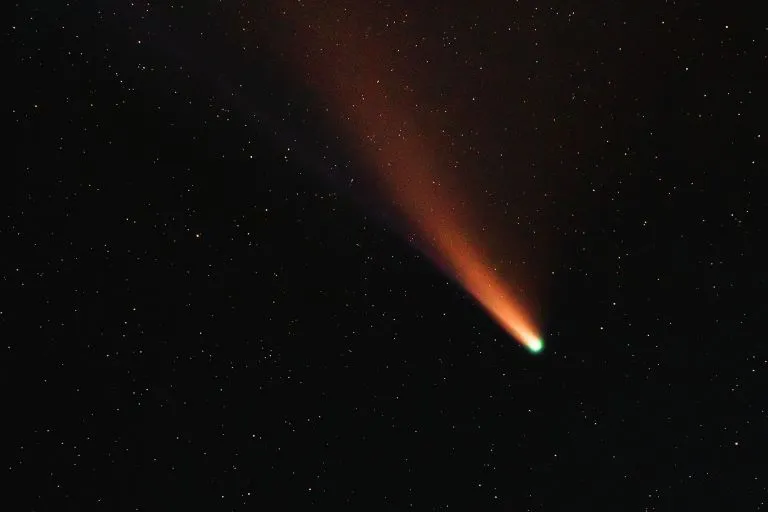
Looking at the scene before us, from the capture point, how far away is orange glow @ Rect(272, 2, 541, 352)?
50 cm

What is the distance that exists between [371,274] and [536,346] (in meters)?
0.13

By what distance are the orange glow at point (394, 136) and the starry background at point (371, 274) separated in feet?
0.04

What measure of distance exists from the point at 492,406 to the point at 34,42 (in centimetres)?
40

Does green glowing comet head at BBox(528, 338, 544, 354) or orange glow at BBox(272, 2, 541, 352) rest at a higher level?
orange glow at BBox(272, 2, 541, 352)

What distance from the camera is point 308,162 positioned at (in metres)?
0.50

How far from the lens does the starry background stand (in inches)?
19.3

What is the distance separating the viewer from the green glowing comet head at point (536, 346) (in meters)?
0.51

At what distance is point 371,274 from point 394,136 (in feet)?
0.32

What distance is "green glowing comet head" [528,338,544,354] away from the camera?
1.67ft

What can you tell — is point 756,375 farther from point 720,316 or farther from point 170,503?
point 170,503

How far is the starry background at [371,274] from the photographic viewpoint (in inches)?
19.3

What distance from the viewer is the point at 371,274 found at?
1.66 ft

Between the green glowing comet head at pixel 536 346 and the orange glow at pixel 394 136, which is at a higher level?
the orange glow at pixel 394 136

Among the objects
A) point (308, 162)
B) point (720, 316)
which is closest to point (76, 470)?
point (308, 162)
